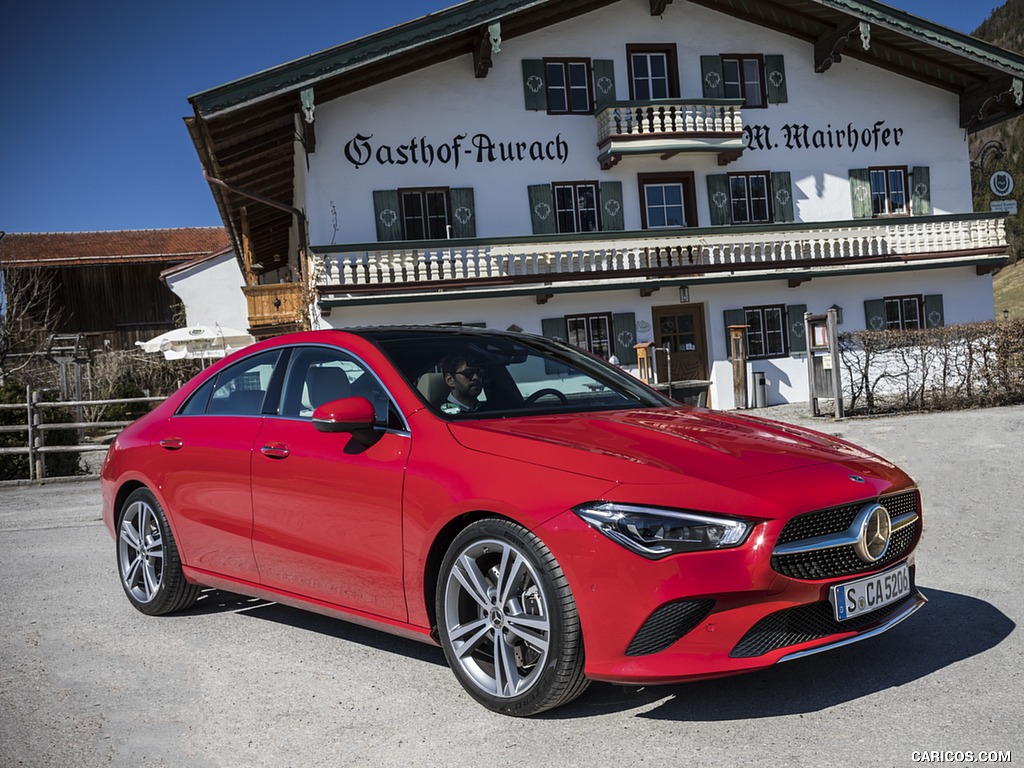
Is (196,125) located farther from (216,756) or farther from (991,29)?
(991,29)

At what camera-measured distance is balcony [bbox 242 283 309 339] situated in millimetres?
24297

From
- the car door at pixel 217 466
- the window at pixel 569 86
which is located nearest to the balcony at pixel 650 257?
the window at pixel 569 86

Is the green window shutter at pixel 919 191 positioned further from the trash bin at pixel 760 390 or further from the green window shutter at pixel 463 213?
the green window shutter at pixel 463 213

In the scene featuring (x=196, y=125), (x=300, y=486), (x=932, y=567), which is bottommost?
(x=932, y=567)

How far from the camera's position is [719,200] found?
26.1m

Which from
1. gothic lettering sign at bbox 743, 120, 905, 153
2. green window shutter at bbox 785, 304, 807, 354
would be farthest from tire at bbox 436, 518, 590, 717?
gothic lettering sign at bbox 743, 120, 905, 153

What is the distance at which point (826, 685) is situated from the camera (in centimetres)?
401

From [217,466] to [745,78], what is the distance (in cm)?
2397

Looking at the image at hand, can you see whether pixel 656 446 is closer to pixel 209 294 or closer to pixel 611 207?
pixel 611 207

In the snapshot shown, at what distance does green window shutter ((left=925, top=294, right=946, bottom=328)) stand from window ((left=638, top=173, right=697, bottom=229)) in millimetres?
6602

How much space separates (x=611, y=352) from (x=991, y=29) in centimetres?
12728

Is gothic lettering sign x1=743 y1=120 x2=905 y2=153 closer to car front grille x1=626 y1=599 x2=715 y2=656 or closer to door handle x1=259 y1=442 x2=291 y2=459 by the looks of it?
door handle x1=259 y1=442 x2=291 y2=459

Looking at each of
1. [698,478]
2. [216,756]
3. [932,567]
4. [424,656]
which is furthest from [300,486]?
[932,567]

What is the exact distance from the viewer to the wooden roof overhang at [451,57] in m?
21.7
